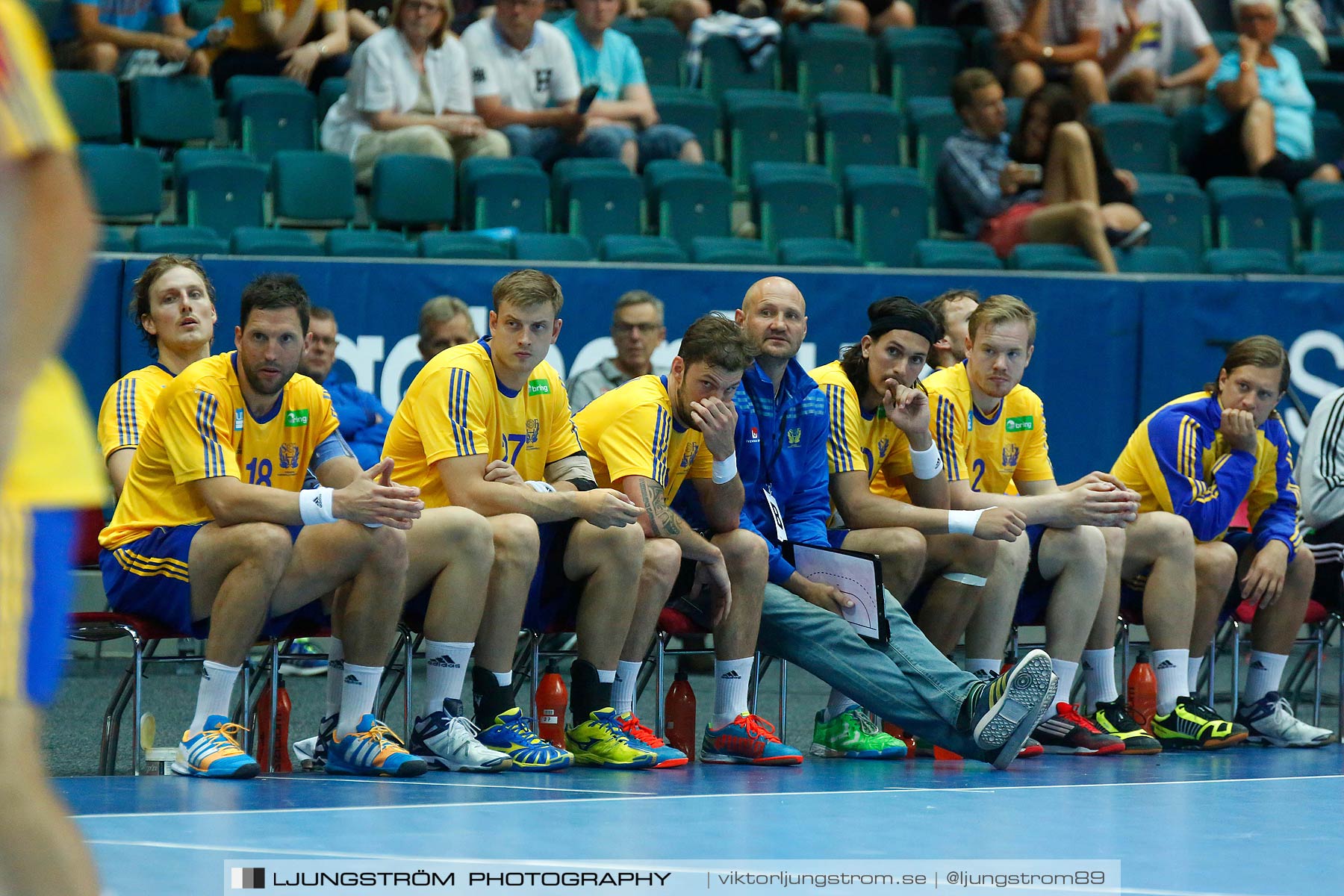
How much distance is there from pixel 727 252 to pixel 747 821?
5093 millimetres

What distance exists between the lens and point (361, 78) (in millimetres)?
9367

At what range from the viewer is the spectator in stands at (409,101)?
9.34 metres

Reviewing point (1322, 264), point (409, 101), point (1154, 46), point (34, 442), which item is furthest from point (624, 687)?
point (1154, 46)

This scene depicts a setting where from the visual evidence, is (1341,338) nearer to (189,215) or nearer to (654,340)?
(654,340)

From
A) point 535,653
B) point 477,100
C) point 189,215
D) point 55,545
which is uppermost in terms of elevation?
point 477,100

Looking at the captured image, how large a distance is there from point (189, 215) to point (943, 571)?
4726 millimetres

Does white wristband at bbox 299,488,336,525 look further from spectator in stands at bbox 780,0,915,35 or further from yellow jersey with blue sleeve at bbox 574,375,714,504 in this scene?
spectator in stands at bbox 780,0,915,35

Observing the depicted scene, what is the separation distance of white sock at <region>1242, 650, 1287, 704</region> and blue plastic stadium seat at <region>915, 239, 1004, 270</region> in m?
3.34

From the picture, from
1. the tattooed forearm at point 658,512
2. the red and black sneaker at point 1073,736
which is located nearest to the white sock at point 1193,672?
the red and black sneaker at point 1073,736

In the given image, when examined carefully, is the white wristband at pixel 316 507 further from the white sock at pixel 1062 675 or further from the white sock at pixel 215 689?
the white sock at pixel 1062 675

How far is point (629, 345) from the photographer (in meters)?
7.50

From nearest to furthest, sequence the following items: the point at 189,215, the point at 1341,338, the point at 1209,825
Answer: the point at 1209,825
the point at 189,215
the point at 1341,338

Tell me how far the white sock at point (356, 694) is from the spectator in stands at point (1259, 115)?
8.37 m

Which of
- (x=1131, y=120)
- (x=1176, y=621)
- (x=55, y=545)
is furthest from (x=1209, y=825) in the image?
(x=1131, y=120)
